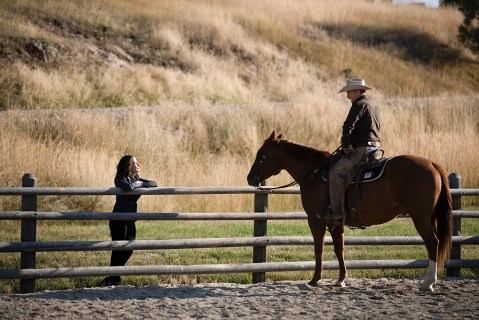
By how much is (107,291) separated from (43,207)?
5305 millimetres

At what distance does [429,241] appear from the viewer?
9.86 meters

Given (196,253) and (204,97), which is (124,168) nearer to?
(196,253)

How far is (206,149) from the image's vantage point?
21531 millimetres

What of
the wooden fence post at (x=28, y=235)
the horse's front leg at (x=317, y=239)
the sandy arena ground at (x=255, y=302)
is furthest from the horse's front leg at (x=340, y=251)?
the wooden fence post at (x=28, y=235)

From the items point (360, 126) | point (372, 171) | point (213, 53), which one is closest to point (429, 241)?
point (372, 171)

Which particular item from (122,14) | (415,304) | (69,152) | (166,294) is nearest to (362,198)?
(415,304)

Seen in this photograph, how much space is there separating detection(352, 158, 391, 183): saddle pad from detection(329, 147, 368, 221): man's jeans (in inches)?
4.4

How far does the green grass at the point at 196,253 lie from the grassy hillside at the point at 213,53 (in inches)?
Result: 399

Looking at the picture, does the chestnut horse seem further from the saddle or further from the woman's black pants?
the woman's black pants

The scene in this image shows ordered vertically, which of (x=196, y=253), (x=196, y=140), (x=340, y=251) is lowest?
(x=196, y=253)

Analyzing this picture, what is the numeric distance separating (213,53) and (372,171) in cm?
2464

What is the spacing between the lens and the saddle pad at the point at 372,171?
9.97 m

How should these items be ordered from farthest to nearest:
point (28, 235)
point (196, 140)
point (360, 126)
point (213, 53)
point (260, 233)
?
point (213, 53) < point (196, 140) < point (260, 233) < point (360, 126) < point (28, 235)

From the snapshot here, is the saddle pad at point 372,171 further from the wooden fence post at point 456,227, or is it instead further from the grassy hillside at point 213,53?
the grassy hillside at point 213,53
